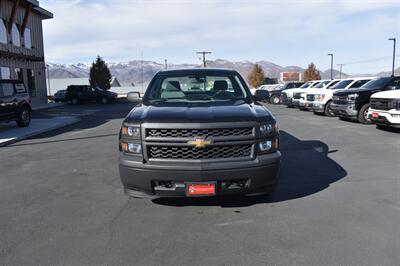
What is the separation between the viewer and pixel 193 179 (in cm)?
394

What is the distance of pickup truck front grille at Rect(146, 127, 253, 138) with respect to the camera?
13.1 feet

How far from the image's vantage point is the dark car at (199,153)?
13.0 feet

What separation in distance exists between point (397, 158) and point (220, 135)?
4935mm

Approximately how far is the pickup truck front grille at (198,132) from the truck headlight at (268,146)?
0.63 feet

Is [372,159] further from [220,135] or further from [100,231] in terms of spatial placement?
[100,231]

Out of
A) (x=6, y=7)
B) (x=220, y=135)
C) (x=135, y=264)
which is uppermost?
(x=6, y=7)

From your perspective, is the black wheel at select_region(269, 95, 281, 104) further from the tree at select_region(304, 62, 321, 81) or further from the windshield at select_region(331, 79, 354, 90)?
the tree at select_region(304, 62, 321, 81)

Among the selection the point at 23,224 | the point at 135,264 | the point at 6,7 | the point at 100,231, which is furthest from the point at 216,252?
the point at 6,7

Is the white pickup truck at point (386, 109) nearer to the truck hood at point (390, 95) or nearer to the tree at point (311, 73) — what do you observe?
the truck hood at point (390, 95)

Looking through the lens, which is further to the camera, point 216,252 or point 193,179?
point 193,179

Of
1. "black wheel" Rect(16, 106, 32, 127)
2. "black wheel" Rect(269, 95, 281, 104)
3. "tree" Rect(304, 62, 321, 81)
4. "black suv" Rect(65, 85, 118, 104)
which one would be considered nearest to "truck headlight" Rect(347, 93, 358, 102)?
"black wheel" Rect(16, 106, 32, 127)

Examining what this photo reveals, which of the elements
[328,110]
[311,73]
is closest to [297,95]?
[328,110]

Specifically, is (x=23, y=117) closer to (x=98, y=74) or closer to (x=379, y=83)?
(x=379, y=83)

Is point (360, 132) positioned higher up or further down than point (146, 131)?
further down
